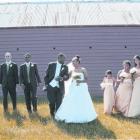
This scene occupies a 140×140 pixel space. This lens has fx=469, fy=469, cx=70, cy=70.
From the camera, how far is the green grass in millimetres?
11227

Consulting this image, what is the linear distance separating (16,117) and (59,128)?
207 centimetres

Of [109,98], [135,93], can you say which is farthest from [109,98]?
[135,93]

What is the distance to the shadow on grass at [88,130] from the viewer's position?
11294 millimetres

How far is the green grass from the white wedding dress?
0.24m

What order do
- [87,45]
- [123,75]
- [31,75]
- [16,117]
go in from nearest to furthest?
1. [16,117]
2. [123,75]
3. [31,75]
4. [87,45]

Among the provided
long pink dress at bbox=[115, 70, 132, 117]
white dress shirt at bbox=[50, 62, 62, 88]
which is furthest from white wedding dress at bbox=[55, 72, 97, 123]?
long pink dress at bbox=[115, 70, 132, 117]

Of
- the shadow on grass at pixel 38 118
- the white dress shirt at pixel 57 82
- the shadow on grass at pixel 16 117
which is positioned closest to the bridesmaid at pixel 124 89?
the white dress shirt at pixel 57 82

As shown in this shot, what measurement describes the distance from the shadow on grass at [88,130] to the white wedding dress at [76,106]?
0.24 meters

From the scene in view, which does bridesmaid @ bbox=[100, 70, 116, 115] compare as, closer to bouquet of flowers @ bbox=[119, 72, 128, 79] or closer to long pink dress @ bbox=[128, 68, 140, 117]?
bouquet of flowers @ bbox=[119, 72, 128, 79]

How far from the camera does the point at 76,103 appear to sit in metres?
12.9

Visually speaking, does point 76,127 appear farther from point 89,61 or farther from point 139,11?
point 139,11

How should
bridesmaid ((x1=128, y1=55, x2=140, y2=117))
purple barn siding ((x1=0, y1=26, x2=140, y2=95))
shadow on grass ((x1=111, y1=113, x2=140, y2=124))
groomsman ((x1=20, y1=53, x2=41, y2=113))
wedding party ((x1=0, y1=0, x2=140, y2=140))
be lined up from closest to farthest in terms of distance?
wedding party ((x1=0, y1=0, x2=140, y2=140))
shadow on grass ((x1=111, y1=113, x2=140, y2=124))
bridesmaid ((x1=128, y1=55, x2=140, y2=117))
groomsman ((x1=20, y1=53, x2=41, y2=113))
purple barn siding ((x1=0, y1=26, x2=140, y2=95))

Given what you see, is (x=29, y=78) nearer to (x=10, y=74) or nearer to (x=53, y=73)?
(x=10, y=74)

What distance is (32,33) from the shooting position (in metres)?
A: 21.2
